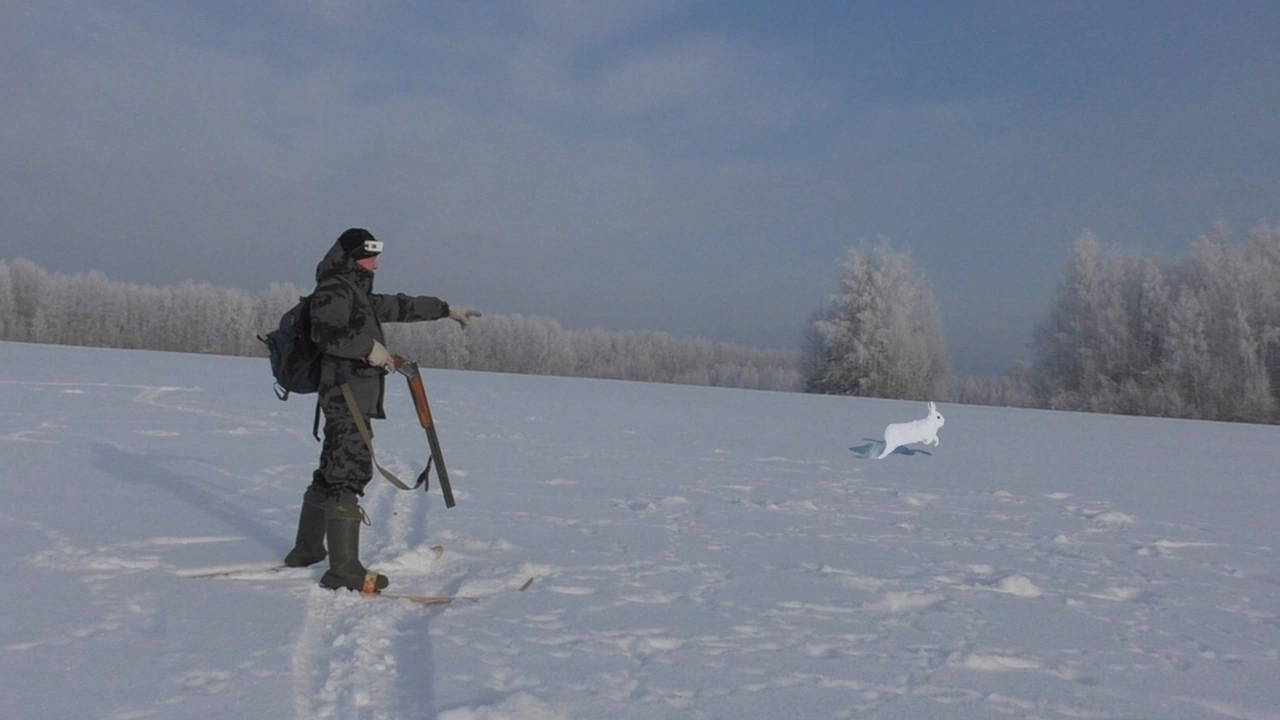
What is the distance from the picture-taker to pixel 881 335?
141 feet

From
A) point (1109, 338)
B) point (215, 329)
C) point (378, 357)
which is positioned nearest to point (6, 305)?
point (215, 329)

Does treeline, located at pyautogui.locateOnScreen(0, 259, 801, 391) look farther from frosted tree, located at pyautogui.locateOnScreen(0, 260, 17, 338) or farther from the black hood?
the black hood

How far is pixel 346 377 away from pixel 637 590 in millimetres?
1945

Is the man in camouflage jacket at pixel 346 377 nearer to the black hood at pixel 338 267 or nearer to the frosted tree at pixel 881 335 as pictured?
the black hood at pixel 338 267

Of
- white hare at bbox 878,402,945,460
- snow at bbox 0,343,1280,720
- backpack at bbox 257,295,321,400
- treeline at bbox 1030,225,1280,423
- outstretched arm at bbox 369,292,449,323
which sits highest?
treeline at bbox 1030,225,1280,423

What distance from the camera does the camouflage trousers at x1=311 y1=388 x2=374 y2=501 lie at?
446 cm

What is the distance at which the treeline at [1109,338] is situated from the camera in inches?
1383

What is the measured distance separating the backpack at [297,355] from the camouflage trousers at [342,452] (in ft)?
0.43

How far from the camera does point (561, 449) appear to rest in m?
10.6

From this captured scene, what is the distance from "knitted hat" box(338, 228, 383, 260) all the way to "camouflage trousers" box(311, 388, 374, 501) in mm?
738

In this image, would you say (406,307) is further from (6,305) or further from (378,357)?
(6,305)

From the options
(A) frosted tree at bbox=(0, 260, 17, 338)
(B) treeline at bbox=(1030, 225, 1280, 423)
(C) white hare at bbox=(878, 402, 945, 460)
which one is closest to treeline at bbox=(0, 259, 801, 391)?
(A) frosted tree at bbox=(0, 260, 17, 338)

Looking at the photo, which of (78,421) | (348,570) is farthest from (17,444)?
(348,570)

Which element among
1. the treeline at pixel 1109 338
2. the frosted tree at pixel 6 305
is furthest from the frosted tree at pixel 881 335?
the frosted tree at pixel 6 305
